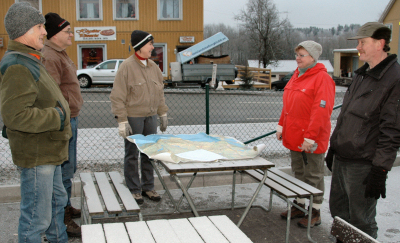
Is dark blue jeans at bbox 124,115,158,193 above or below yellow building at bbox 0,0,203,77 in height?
below

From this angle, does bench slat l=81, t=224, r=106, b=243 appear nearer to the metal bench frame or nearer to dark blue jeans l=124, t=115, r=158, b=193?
the metal bench frame

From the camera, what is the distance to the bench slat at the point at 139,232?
82.3 inches

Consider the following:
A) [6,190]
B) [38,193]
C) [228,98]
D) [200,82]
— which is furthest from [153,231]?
[200,82]

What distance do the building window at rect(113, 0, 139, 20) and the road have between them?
34.0ft

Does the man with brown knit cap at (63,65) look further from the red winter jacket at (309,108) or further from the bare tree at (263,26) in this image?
the bare tree at (263,26)

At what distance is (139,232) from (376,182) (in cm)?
175

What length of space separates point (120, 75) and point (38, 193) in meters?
1.86

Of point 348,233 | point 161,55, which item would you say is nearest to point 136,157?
point 348,233

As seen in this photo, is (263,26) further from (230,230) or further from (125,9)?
(230,230)

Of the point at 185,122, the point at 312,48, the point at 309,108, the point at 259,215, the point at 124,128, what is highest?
the point at 312,48

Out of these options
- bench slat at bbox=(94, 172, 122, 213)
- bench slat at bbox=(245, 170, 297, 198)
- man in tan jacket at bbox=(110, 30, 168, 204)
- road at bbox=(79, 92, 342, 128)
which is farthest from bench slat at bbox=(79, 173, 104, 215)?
road at bbox=(79, 92, 342, 128)

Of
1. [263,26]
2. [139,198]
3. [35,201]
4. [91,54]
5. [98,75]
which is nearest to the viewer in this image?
[35,201]

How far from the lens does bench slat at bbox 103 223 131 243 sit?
6.83 ft

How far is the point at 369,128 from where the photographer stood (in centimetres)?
285
